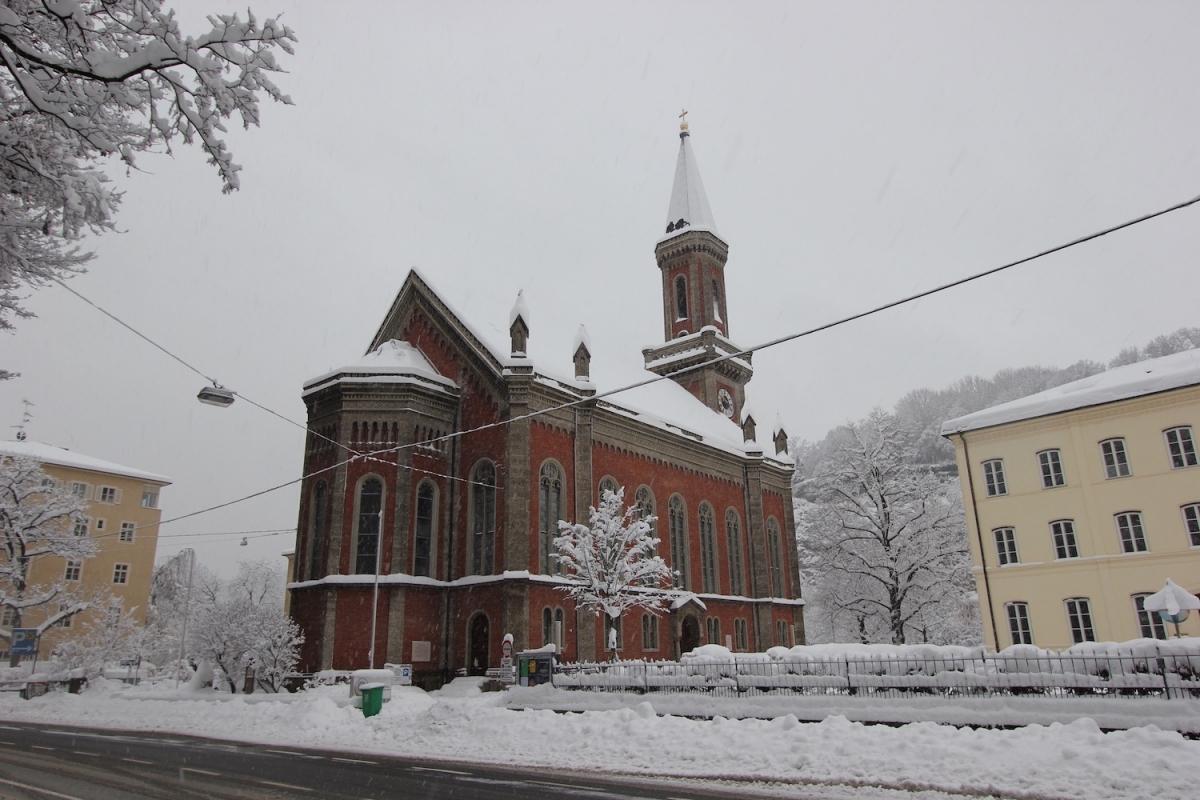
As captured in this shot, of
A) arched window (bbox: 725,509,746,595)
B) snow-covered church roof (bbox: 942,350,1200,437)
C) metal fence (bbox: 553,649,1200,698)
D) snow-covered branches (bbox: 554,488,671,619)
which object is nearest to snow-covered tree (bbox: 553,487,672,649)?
snow-covered branches (bbox: 554,488,671,619)

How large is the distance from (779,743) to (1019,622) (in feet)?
63.1

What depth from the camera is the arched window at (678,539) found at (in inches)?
1510

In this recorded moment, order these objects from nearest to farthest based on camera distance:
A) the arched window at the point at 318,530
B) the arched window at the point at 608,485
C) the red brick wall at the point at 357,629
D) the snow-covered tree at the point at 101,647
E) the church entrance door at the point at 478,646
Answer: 1. the red brick wall at the point at 357,629
2. the church entrance door at the point at 478,646
3. the arched window at the point at 318,530
4. the snow-covered tree at the point at 101,647
5. the arched window at the point at 608,485

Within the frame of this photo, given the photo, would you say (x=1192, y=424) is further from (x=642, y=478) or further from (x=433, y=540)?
(x=433, y=540)

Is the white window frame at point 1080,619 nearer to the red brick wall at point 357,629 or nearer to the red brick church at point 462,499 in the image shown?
the red brick church at point 462,499

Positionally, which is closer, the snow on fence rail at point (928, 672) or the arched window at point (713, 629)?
the snow on fence rail at point (928, 672)

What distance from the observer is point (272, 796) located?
995cm

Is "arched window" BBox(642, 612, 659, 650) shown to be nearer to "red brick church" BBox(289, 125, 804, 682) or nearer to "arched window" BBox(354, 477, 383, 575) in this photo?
"red brick church" BBox(289, 125, 804, 682)

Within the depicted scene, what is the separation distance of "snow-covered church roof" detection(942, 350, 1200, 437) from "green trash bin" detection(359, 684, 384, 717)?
23.3m

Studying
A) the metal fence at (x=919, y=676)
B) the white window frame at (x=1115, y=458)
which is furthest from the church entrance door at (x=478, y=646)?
the white window frame at (x=1115, y=458)

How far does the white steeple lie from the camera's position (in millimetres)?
56062

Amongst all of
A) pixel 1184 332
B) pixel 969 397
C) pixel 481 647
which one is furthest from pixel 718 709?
pixel 969 397

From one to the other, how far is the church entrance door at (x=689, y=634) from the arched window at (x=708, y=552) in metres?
2.80

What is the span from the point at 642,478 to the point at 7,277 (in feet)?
101
